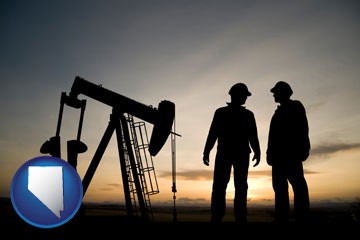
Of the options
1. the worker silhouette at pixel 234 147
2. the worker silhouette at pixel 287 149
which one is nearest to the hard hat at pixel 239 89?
the worker silhouette at pixel 234 147

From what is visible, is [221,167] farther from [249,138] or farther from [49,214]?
[49,214]

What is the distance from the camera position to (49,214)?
8.34ft

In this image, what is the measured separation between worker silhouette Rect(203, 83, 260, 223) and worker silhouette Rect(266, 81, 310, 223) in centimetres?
40

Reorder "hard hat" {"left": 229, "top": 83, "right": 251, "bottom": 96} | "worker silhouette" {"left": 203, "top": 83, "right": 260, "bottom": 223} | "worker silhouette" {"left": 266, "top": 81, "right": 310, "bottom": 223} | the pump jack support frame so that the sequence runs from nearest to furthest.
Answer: "worker silhouette" {"left": 266, "top": 81, "right": 310, "bottom": 223} < "worker silhouette" {"left": 203, "top": 83, "right": 260, "bottom": 223} < "hard hat" {"left": 229, "top": 83, "right": 251, "bottom": 96} < the pump jack support frame

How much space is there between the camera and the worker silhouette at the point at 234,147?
14.8 ft

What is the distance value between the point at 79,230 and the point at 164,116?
5273 millimetres

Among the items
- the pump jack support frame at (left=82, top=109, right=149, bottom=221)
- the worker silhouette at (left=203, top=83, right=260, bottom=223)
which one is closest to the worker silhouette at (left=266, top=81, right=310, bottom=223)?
Result: the worker silhouette at (left=203, top=83, right=260, bottom=223)

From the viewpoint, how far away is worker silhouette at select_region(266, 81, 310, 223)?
13.9ft

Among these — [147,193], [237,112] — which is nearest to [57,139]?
[237,112]

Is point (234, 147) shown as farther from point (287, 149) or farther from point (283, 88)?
point (283, 88)

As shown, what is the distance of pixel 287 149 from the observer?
440 centimetres

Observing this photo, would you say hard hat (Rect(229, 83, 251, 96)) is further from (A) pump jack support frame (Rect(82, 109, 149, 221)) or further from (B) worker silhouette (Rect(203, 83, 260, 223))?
(A) pump jack support frame (Rect(82, 109, 149, 221))

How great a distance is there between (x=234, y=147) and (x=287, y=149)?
86 cm

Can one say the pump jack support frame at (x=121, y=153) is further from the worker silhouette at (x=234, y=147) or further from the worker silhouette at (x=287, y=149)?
the worker silhouette at (x=287, y=149)
